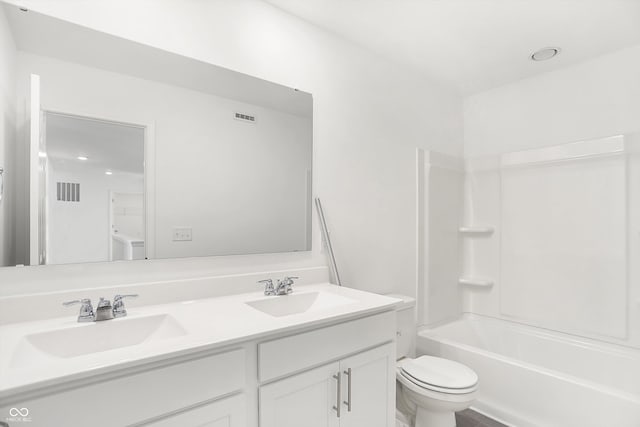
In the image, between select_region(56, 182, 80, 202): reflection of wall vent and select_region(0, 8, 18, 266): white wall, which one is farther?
select_region(56, 182, 80, 202): reflection of wall vent

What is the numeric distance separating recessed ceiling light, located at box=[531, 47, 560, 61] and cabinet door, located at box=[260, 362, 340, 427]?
238 cm

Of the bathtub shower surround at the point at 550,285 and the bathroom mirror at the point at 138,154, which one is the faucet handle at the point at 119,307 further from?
the bathtub shower surround at the point at 550,285

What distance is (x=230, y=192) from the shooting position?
1609 millimetres

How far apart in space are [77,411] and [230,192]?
1.01m

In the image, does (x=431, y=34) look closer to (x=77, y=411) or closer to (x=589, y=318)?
(x=589, y=318)

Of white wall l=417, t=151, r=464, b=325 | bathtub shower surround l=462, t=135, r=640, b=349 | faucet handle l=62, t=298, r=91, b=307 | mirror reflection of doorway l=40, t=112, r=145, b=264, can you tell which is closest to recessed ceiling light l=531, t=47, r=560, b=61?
bathtub shower surround l=462, t=135, r=640, b=349

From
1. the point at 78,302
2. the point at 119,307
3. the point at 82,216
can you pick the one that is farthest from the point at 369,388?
the point at 82,216

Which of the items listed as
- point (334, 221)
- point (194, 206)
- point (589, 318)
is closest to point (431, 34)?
point (334, 221)

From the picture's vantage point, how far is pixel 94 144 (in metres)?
1.28

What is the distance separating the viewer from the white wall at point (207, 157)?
49.8 inches

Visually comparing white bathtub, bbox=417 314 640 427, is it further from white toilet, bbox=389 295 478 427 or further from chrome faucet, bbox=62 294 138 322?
chrome faucet, bbox=62 294 138 322

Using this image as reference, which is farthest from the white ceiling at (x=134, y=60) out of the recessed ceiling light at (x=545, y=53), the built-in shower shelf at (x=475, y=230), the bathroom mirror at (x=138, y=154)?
the built-in shower shelf at (x=475, y=230)

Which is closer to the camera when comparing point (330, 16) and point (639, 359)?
point (330, 16)

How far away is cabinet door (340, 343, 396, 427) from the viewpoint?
1304 mm
